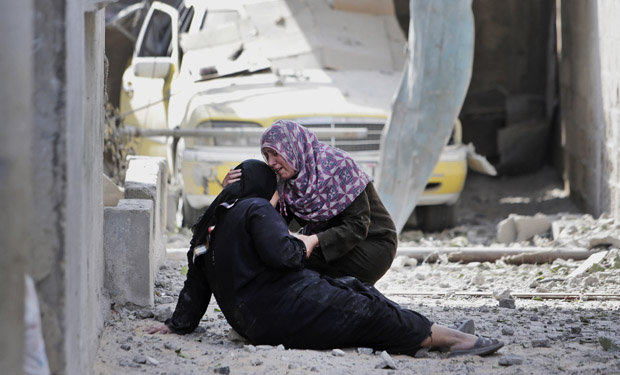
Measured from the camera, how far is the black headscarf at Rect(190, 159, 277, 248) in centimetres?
432

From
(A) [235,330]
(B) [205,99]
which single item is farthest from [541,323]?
(B) [205,99]

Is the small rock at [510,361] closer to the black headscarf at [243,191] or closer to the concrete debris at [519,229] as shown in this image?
the black headscarf at [243,191]

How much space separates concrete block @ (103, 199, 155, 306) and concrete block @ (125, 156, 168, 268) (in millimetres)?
223

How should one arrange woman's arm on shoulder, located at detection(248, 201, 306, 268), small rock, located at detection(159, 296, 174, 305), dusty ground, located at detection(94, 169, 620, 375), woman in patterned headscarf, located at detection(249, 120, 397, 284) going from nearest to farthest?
1. dusty ground, located at detection(94, 169, 620, 375)
2. woman's arm on shoulder, located at detection(248, 201, 306, 268)
3. woman in patterned headscarf, located at detection(249, 120, 397, 284)
4. small rock, located at detection(159, 296, 174, 305)

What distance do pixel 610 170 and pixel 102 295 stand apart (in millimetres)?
5259

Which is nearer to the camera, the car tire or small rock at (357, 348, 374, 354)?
small rock at (357, 348, 374, 354)

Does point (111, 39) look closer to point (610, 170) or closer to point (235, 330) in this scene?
point (610, 170)

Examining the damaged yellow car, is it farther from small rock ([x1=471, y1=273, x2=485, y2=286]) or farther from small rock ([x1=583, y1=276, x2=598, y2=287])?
small rock ([x1=583, y1=276, x2=598, y2=287])

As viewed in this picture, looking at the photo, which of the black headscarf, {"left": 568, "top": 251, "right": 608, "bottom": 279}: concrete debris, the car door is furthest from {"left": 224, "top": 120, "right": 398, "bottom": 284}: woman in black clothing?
the car door

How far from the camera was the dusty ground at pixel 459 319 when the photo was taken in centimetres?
400

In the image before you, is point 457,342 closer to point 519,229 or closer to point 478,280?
point 478,280

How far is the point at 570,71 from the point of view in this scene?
35.3 ft

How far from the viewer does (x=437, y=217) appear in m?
9.03

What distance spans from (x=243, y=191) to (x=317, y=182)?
0.59 m
